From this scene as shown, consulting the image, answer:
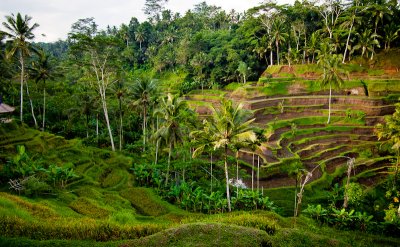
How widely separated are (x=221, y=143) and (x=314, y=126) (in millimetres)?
24345

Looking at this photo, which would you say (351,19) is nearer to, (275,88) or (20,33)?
(275,88)

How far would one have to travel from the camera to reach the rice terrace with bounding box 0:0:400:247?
14680 mm

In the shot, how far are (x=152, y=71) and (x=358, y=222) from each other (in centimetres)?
5794

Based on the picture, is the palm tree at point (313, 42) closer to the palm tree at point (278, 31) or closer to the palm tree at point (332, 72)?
the palm tree at point (278, 31)

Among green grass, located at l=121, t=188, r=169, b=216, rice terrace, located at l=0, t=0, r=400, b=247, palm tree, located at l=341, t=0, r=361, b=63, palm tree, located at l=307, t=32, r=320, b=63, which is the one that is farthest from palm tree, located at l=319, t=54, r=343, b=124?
green grass, located at l=121, t=188, r=169, b=216

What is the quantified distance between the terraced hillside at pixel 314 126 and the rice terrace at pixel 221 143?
165mm

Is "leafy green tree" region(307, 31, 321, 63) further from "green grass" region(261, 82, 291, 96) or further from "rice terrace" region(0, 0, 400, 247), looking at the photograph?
"green grass" region(261, 82, 291, 96)

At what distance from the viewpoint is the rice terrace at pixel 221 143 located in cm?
1468

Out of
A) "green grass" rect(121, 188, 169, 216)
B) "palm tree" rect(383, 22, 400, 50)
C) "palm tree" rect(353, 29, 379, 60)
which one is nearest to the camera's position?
"green grass" rect(121, 188, 169, 216)

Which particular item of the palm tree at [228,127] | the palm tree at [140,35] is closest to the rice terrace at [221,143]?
the palm tree at [228,127]

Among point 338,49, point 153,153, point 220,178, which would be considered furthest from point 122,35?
point 220,178

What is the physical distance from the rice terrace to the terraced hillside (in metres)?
0.16

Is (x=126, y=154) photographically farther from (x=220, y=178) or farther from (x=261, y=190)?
(x=261, y=190)

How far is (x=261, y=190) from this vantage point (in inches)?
1142
